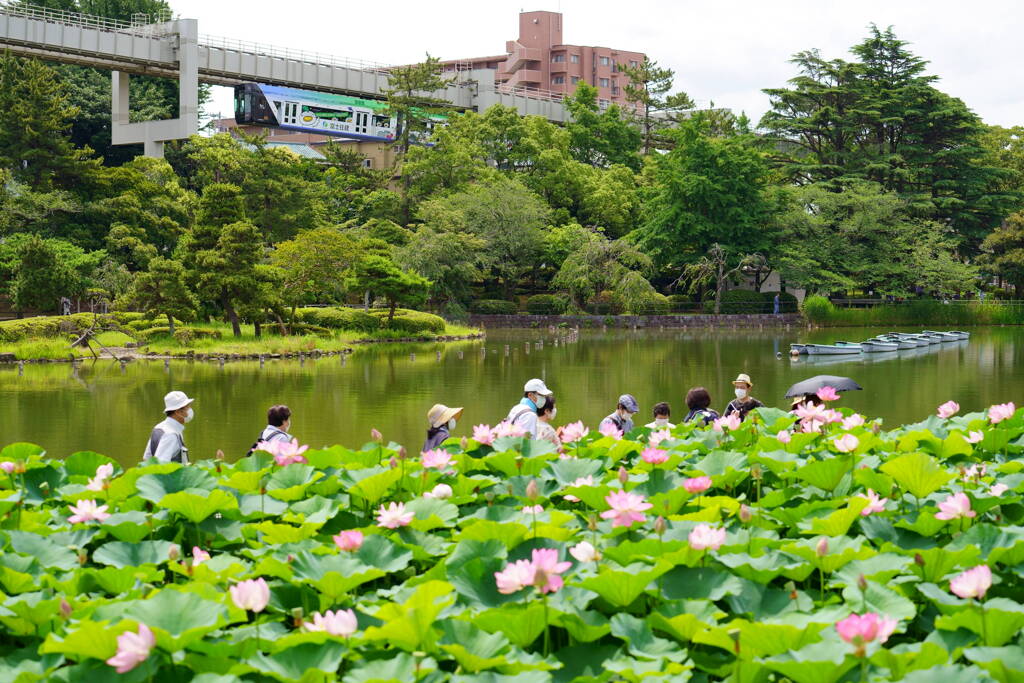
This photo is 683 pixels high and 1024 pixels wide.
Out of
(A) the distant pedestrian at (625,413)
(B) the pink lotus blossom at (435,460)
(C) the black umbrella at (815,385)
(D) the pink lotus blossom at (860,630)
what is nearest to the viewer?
(D) the pink lotus blossom at (860,630)

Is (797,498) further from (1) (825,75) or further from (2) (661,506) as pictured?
(1) (825,75)

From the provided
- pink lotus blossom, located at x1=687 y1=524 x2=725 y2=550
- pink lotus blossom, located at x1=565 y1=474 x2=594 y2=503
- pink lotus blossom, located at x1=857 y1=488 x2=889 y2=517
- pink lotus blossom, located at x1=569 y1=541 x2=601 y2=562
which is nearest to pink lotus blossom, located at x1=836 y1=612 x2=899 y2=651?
pink lotus blossom, located at x1=687 y1=524 x2=725 y2=550

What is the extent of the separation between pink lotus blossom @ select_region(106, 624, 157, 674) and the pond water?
30.5ft

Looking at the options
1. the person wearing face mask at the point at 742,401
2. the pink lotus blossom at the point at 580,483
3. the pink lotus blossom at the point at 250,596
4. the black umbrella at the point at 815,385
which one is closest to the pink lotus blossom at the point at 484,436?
the pink lotus blossom at the point at 580,483

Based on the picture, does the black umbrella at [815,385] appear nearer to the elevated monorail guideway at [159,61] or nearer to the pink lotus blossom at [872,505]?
the pink lotus blossom at [872,505]

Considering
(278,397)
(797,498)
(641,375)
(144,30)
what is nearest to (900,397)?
(641,375)

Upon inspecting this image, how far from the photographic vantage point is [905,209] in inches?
1626

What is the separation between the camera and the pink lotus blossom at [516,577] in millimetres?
2476

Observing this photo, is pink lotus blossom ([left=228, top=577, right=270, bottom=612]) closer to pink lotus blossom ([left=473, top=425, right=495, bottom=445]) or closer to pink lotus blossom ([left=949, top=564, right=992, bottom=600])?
pink lotus blossom ([left=949, top=564, right=992, bottom=600])

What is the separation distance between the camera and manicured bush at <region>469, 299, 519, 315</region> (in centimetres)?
4012

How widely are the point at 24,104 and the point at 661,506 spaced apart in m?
34.6

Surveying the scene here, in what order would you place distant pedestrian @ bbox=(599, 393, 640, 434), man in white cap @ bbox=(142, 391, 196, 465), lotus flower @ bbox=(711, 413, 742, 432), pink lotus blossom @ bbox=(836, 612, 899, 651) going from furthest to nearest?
distant pedestrian @ bbox=(599, 393, 640, 434) → man in white cap @ bbox=(142, 391, 196, 465) → lotus flower @ bbox=(711, 413, 742, 432) → pink lotus blossom @ bbox=(836, 612, 899, 651)

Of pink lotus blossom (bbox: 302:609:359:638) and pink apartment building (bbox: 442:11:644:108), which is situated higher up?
pink apartment building (bbox: 442:11:644:108)

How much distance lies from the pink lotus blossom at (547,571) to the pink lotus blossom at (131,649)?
82 centimetres
